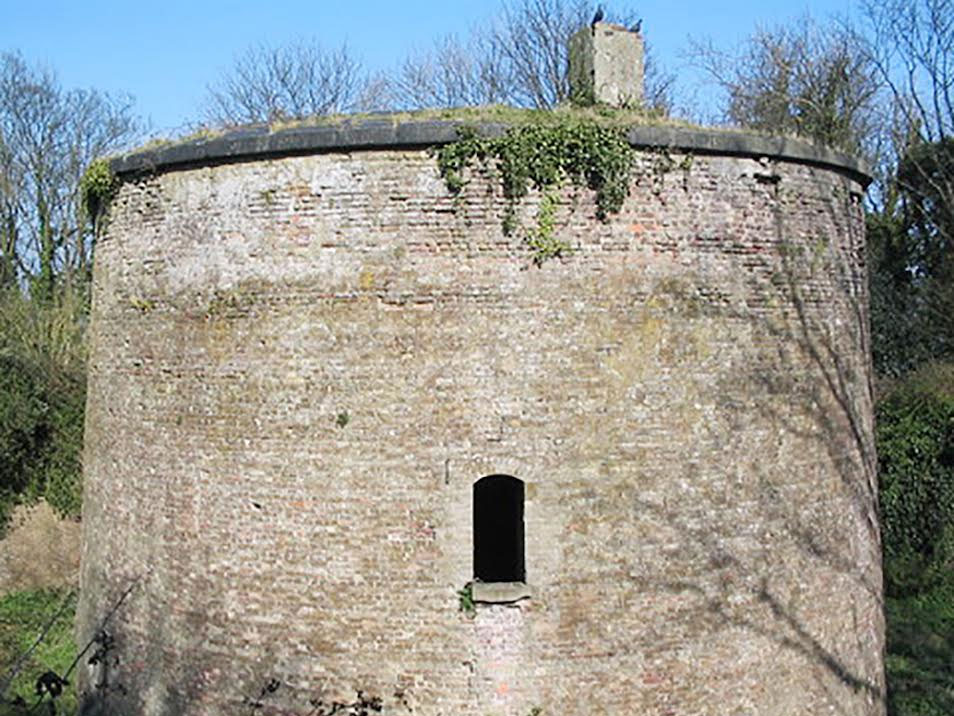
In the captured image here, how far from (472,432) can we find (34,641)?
34.7ft

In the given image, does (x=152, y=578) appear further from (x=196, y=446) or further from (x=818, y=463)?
(x=818, y=463)

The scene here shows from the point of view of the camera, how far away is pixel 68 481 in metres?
19.0

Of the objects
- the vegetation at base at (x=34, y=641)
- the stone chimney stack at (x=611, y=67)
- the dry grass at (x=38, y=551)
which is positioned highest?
the stone chimney stack at (x=611, y=67)

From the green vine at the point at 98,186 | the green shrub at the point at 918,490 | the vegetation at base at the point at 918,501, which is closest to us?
the green vine at the point at 98,186

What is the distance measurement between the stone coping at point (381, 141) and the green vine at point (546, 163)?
4.9 inches

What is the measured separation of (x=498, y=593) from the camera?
8047 millimetres

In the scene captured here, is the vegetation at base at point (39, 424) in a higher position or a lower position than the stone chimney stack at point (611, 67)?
lower

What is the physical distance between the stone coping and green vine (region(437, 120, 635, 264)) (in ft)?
0.41

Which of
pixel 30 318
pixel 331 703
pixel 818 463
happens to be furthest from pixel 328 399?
pixel 30 318

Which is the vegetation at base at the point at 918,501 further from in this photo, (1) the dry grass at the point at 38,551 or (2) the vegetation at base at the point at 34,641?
(1) the dry grass at the point at 38,551

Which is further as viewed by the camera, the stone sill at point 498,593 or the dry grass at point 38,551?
the dry grass at point 38,551

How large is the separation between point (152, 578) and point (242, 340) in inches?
100

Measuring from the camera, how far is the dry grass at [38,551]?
18172 mm

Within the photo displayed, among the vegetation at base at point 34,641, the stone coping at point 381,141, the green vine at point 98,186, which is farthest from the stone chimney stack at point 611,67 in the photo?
the vegetation at base at point 34,641
